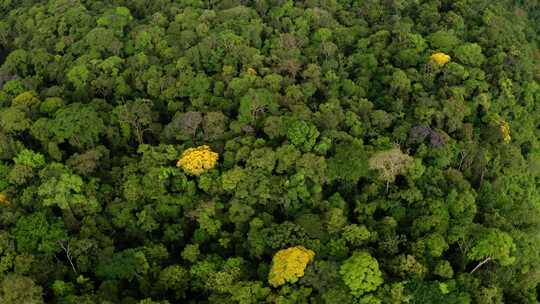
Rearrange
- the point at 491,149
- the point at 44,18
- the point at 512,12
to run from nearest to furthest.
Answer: the point at 491,149, the point at 44,18, the point at 512,12

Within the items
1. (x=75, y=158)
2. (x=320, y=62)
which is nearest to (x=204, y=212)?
(x=75, y=158)

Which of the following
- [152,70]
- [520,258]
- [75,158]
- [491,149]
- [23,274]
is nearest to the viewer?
[23,274]

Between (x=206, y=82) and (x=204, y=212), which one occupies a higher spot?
(x=206, y=82)

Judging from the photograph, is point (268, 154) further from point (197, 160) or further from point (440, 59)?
point (440, 59)

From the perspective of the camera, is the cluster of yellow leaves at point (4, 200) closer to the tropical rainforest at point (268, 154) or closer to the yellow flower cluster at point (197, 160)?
the tropical rainforest at point (268, 154)

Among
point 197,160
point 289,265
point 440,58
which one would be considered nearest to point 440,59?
point 440,58

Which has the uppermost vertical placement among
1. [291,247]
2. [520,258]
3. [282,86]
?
[282,86]

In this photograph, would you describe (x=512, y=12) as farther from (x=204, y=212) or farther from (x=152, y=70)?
(x=204, y=212)
